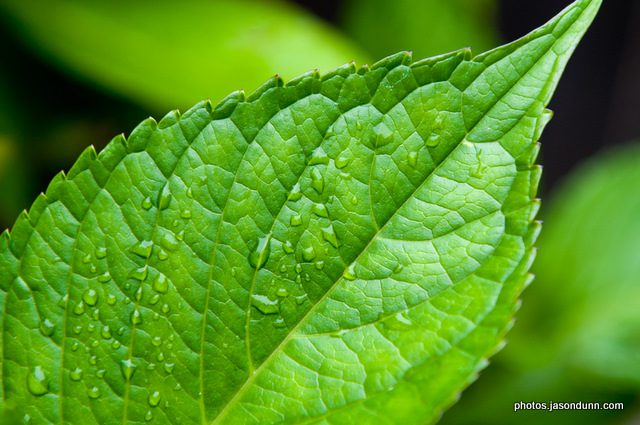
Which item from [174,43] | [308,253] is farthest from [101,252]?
[174,43]

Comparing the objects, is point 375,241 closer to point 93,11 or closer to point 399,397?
point 399,397

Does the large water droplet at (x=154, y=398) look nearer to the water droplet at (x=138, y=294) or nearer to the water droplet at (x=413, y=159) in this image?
the water droplet at (x=138, y=294)

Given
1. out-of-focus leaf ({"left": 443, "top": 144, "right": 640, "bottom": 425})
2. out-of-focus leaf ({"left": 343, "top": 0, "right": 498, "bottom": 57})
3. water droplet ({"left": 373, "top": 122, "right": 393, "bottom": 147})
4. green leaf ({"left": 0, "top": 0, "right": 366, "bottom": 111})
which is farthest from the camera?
out-of-focus leaf ({"left": 343, "top": 0, "right": 498, "bottom": 57})

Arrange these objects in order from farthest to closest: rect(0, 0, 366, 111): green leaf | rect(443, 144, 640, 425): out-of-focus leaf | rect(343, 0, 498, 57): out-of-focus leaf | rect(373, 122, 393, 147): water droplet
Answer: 1. rect(343, 0, 498, 57): out-of-focus leaf
2. rect(443, 144, 640, 425): out-of-focus leaf
3. rect(0, 0, 366, 111): green leaf
4. rect(373, 122, 393, 147): water droplet

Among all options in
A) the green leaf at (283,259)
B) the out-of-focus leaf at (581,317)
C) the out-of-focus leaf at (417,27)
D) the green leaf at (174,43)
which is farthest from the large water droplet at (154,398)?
the out-of-focus leaf at (417,27)

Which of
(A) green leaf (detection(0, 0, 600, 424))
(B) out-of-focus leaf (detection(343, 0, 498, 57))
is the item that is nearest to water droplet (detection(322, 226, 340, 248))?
(A) green leaf (detection(0, 0, 600, 424))

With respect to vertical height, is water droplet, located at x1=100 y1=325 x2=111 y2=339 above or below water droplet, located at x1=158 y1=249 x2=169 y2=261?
below

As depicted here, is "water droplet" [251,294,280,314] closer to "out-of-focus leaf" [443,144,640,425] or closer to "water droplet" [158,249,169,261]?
"water droplet" [158,249,169,261]

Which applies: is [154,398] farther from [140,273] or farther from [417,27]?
[417,27]
